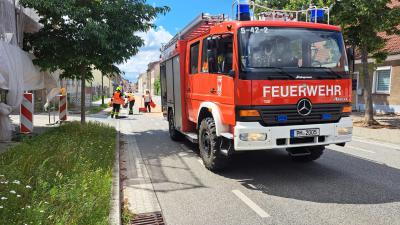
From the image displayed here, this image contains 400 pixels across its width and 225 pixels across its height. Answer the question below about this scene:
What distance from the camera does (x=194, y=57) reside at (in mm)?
8750

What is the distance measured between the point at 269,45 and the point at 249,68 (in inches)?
21.5

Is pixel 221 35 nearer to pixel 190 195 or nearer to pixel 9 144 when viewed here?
pixel 190 195

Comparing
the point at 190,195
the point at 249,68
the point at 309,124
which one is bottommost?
the point at 190,195

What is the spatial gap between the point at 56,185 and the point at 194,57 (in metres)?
4.36

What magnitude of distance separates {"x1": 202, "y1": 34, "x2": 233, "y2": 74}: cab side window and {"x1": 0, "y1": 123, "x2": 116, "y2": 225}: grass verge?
2664 mm

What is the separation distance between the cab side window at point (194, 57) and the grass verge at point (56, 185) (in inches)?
104

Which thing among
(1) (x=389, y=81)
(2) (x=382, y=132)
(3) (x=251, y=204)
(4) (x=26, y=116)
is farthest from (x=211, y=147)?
(1) (x=389, y=81)

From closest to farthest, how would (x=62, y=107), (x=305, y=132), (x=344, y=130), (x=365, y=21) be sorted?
(x=305, y=132)
(x=344, y=130)
(x=365, y=21)
(x=62, y=107)

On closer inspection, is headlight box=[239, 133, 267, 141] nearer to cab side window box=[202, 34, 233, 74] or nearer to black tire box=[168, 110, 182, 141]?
cab side window box=[202, 34, 233, 74]

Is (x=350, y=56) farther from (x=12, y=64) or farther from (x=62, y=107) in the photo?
→ (x=62, y=107)

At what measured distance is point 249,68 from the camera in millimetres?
6223

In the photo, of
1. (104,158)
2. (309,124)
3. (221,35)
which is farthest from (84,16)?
(309,124)

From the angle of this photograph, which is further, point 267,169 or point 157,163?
point 157,163

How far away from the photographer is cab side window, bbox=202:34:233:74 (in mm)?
6559
